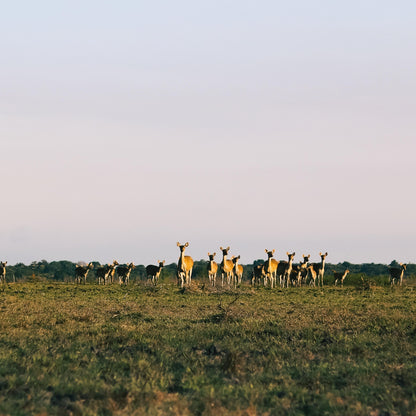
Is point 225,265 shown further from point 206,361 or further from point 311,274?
point 206,361

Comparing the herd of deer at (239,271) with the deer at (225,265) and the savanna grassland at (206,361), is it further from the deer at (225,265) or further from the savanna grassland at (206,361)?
the savanna grassland at (206,361)

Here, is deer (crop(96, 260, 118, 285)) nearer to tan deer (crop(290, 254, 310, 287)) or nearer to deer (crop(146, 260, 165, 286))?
deer (crop(146, 260, 165, 286))

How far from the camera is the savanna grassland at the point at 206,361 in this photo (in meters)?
11.0

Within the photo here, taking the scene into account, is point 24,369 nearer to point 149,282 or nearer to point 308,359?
point 308,359

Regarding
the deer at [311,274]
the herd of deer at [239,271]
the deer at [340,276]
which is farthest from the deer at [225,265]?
the deer at [340,276]

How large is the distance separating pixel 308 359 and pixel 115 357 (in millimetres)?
4734

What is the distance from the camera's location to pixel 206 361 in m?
14.7

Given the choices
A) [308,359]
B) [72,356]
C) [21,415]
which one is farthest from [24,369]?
[308,359]

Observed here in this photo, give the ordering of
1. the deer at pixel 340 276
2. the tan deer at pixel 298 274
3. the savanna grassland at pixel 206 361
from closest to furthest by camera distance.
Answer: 1. the savanna grassland at pixel 206 361
2. the tan deer at pixel 298 274
3. the deer at pixel 340 276

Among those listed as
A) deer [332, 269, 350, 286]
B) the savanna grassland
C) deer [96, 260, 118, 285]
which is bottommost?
the savanna grassland

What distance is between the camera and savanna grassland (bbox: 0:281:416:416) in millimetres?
10961

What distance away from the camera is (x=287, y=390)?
12.0 metres

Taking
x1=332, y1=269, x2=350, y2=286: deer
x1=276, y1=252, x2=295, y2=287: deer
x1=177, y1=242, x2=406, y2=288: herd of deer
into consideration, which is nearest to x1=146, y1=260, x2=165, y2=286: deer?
x1=177, y1=242, x2=406, y2=288: herd of deer

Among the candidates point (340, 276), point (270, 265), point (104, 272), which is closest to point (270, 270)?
point (270, 265)
